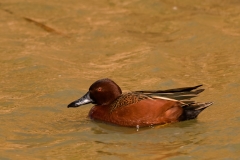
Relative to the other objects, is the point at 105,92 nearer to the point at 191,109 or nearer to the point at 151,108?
the point at 151,108

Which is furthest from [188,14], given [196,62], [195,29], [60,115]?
[60,115]

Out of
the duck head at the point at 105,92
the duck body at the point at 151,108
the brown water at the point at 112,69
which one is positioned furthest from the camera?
the duck head at the point at 105,92

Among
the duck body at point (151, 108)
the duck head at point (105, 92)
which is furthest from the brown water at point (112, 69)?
the duck head at point (105, 92)

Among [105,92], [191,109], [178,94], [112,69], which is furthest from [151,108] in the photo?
[112,69]

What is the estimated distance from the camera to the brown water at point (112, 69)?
8289 millimetres

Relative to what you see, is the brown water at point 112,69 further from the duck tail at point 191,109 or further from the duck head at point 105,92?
the duck head at point 105,92

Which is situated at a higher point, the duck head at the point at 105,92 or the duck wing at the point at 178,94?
the duck wing at the point at 178,94

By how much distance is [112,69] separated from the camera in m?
11.7

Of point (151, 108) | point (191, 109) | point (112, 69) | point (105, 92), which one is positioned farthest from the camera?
point (112, 69)

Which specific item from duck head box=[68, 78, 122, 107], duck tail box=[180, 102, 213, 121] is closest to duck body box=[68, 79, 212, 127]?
duck tail box=[180, 102, 213, 121]

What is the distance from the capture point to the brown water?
8.29m

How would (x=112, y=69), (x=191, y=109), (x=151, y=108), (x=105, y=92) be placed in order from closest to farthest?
(x=151, y=108) < (x=191, y=109) < (x=105, y=92) < (x=112, y=69)

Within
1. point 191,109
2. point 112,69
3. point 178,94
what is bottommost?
point 112,69

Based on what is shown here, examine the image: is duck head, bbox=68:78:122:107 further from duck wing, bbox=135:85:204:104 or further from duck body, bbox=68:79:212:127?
duck wing, bbox=135:85:204:104
